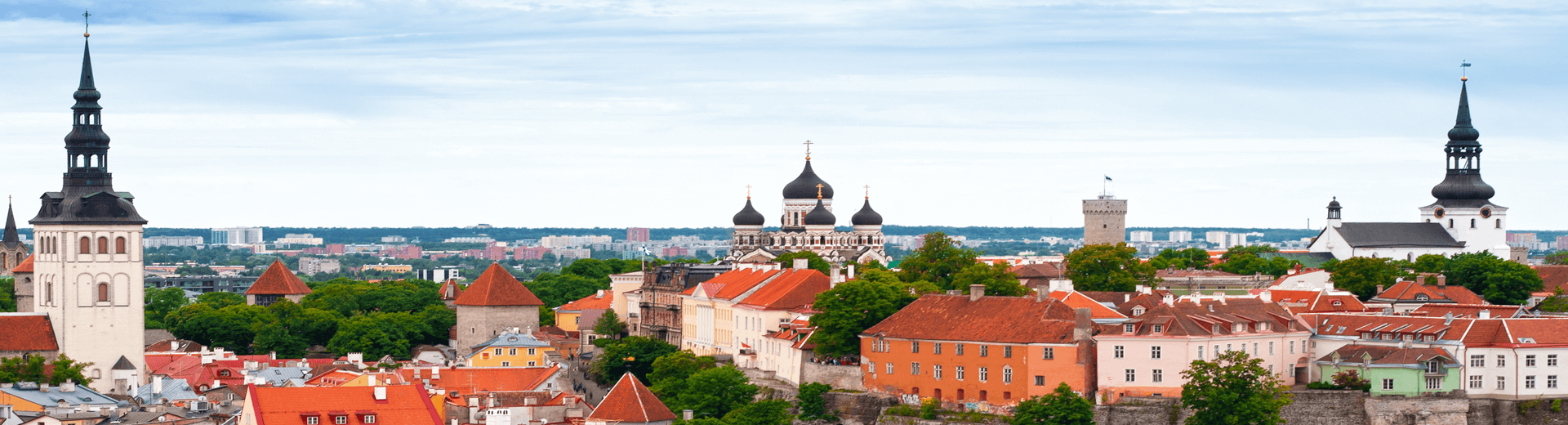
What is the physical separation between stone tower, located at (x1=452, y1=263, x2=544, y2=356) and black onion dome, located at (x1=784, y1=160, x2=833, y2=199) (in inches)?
2126

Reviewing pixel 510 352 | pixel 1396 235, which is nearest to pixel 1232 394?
pixel 510 352

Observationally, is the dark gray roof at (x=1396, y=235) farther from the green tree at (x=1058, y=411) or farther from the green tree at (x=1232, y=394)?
the green tree at (x=1058, y=411)

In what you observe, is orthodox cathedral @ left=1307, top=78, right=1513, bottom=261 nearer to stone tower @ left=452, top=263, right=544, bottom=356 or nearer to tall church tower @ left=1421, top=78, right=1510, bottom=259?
tall church tower @ left=1421, top=78, right=1510, bottom=259

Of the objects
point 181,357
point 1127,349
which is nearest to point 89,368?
point 181,357

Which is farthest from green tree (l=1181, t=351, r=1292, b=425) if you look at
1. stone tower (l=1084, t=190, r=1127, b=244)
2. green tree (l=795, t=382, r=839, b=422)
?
stone tower (l=1084, t=190, r=1127, b=244)

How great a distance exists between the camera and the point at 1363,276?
11769cm

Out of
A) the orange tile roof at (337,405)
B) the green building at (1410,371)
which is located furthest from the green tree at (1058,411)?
the orange tile roof at (337,405)

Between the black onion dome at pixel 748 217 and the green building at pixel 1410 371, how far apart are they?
326ft

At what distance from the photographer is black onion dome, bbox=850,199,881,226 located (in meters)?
182

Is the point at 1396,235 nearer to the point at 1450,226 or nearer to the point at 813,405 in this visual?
the point at 1450,226

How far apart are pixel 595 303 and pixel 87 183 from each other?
4018 cm

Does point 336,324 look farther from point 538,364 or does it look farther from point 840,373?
point 840,373

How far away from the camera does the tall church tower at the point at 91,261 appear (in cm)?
10875

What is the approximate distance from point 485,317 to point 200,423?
4619 cm
